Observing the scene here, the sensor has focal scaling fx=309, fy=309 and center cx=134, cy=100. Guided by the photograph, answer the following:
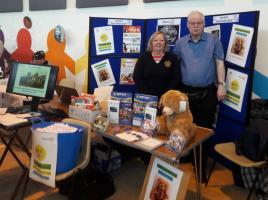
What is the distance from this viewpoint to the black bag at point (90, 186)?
2.37 metres

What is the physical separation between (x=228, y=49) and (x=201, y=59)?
13.1 inches

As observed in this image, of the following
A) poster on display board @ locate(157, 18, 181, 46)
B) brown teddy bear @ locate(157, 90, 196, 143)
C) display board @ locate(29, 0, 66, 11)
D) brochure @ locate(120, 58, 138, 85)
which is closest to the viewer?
brown teddy bear @ locate(157, 90, 196, 143)

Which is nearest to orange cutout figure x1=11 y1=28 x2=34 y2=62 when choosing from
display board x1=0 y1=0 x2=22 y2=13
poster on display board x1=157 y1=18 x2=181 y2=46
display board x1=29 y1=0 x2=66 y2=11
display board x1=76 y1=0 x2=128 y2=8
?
display board x1=0 y1=0 x2=22 y2=13

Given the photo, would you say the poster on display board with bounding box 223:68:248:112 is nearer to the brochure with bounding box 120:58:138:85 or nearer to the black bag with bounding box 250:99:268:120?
the black bag with bounding box 250:99:268:120

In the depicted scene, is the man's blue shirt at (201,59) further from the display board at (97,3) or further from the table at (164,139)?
the display board at (97,3)

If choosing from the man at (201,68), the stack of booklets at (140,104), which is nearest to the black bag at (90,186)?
the stack of booklets at (140,104)

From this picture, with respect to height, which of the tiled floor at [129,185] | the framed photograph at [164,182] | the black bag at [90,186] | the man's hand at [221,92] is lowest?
the tiled floor at [129,185]

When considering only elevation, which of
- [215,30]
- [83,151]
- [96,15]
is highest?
[96,15]

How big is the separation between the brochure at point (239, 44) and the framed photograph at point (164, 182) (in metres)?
1.27

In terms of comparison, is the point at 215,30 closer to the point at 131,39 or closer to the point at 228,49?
the point at 228,49

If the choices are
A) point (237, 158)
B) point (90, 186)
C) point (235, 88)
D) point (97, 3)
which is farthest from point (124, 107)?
point (97, 3)

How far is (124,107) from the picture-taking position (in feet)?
7.91

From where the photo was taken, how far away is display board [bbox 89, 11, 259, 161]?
2725 mm

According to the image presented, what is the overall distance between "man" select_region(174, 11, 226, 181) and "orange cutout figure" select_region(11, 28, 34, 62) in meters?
3.18
